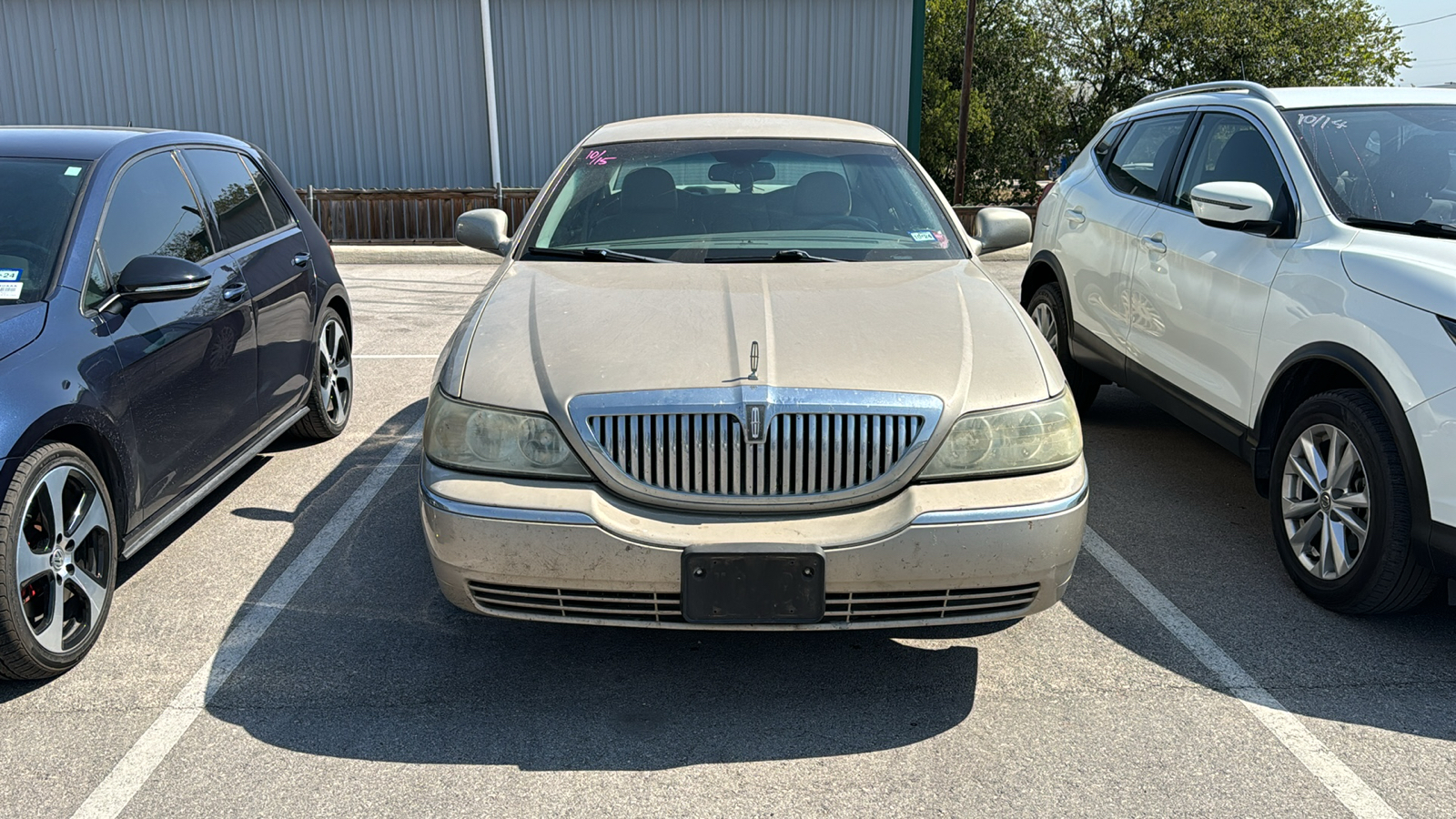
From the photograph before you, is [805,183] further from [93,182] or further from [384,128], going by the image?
[384,128]

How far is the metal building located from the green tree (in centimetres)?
1026

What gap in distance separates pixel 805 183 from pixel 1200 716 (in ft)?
8.04

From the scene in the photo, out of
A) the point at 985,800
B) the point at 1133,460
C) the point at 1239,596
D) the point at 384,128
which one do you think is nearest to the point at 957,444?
the point at 985,800

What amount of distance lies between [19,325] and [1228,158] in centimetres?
465

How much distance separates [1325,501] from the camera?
153 inches

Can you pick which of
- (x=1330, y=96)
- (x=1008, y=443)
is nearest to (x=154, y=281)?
(x=1008, y=443)

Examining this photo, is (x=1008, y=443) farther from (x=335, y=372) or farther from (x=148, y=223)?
(x=335, y=372)

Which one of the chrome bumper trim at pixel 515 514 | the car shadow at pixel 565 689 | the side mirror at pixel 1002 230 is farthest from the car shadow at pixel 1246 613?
the chrome bumper trim at pixel 515 514

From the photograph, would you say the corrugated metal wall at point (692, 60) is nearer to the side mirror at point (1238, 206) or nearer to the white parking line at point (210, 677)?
the white parking line at point (210, 677)

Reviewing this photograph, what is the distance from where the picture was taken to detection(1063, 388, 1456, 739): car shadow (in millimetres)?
3367

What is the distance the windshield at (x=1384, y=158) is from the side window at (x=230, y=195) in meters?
4.50

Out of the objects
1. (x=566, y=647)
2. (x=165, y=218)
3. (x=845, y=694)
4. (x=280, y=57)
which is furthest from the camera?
(x=280, y=57)

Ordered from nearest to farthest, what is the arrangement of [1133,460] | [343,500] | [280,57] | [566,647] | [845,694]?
[845,694] → [566,647] → [343,500] → [1133,460] → [280,57]

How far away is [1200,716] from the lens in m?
3.24
